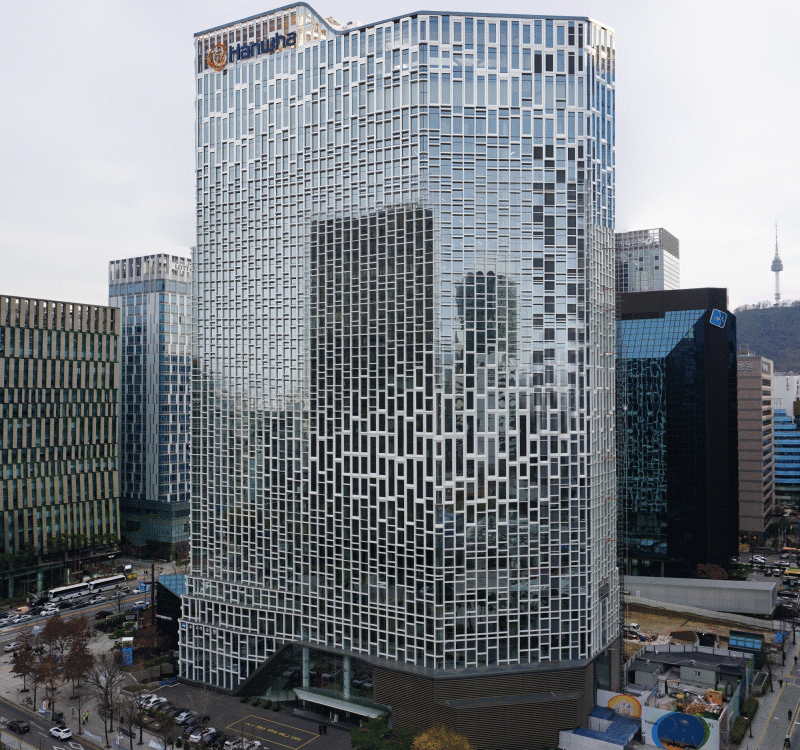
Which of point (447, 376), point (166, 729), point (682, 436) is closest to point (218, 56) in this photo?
point (447, 376)

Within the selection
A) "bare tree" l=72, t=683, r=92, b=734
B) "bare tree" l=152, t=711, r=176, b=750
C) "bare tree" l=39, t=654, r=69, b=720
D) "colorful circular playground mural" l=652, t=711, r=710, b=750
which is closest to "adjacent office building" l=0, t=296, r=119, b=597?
"bare tree" l=39, t=654, r=69, b=720

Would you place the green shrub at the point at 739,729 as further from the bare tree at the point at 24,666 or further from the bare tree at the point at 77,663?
the bare tree at the point at 24,666

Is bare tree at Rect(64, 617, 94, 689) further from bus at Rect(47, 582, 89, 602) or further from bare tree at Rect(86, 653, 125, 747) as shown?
bus at Rect(47, 582, 89, 602)

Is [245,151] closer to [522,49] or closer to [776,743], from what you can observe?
[522,49]

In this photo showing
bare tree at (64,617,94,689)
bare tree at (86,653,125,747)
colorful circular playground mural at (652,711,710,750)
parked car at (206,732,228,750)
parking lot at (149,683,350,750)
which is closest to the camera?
colorful circular playground mural at (652,711,710,750)

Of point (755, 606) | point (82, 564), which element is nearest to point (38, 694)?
point (82, 564)

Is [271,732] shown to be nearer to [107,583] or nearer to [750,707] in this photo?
[750,707]

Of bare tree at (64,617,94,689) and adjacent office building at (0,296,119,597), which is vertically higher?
adjacent office building at (0,296,119,597)
